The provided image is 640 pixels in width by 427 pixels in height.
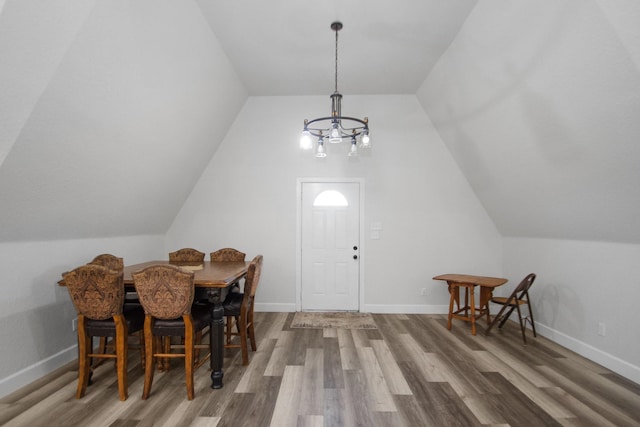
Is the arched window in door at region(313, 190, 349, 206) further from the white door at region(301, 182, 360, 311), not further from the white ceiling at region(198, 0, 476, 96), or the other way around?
the white ceiling at region(198, 0, 476, 96)

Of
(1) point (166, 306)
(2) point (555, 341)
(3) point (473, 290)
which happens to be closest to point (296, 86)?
(1) point (166, 306)

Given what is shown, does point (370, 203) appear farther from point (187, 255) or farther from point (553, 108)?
point (187, 255)

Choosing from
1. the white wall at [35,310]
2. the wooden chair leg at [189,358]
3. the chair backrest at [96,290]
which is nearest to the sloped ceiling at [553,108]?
the wooden chair leg at [189,358]

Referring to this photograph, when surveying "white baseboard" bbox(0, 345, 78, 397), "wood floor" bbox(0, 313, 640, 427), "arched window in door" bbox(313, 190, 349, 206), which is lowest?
"wood floor" bbox(0, 313, 640, 427)

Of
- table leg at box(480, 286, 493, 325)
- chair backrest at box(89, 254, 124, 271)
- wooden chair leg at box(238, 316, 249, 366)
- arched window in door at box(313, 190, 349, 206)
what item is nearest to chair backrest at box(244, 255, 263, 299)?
wooden chair leg at box(238, 316, 249, 366)

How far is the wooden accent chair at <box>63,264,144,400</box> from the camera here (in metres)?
2.35

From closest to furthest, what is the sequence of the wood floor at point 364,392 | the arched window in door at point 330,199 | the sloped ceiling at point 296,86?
the sloped ceiling at point 296,86 → the wood floor at point 364,392 → the arched window in door at point 330,199

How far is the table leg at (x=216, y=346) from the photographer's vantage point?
259cm

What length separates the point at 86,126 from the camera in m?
2.47

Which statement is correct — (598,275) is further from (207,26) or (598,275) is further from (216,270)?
(207,26)

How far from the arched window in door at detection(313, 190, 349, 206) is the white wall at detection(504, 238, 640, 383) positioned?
2659 mm

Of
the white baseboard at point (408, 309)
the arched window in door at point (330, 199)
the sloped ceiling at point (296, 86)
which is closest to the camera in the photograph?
the sloped ceiling at point (296, 86)

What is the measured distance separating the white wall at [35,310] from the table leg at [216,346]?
1617 mm

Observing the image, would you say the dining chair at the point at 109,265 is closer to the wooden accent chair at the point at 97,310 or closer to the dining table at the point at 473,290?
the wooden accent chair at the point at 97,310
